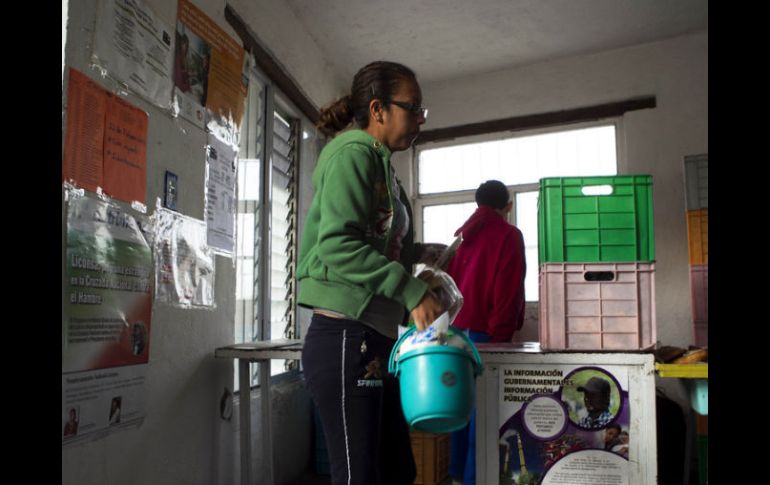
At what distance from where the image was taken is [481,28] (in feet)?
12.8

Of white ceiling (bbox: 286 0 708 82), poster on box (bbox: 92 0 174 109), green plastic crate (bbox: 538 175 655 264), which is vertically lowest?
green plastic crate (bbox: 538 175 655 264)

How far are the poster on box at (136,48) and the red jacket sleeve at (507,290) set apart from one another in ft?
5.96

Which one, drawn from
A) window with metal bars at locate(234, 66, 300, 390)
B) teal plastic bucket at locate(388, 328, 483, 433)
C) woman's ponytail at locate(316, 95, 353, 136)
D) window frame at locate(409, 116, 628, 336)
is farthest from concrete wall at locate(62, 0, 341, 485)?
window frame at locate(409, 116, 628, 336)

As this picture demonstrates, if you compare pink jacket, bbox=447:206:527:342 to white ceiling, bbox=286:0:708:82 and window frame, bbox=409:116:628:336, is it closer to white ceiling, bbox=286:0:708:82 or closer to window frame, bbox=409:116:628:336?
window frame, bbox=409:116:628:336

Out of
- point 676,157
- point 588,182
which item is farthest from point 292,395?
point 676,157

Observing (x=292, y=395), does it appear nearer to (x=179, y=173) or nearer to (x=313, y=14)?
(x=179, y=173)

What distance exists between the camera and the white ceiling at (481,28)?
11.9 ft

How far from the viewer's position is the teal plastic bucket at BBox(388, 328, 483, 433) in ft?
4.09

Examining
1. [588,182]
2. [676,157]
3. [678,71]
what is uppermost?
[678,71]

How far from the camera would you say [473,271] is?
10.2 feet

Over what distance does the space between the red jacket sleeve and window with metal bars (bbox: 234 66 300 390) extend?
122 centimetres

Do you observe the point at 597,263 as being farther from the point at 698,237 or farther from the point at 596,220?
the point at 698,237

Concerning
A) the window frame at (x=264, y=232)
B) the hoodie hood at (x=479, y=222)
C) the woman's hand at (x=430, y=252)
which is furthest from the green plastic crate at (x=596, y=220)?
the window frame at (x=264, y=232)

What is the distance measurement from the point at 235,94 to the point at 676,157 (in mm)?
3042
